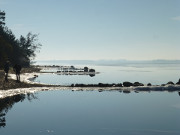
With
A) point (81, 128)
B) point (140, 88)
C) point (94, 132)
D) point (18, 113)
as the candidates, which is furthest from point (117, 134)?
point (140, 88)

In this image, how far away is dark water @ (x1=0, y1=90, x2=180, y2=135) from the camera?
845 inches

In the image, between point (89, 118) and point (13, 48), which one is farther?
point (13, 48)

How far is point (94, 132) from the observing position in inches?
826

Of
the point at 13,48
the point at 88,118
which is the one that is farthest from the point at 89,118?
the point at 13,48

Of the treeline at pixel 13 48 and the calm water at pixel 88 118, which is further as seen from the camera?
the treeline at pixel 13 48

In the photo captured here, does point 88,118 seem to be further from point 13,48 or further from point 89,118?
point 13,48

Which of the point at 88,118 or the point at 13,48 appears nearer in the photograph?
the point at 88,118

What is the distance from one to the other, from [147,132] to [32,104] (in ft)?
54.4

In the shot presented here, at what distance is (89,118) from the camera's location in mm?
26312

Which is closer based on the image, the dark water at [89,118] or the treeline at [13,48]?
the dark water at [89,118]

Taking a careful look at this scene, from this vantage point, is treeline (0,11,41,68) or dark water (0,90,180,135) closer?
dark water (0,90,180,135)

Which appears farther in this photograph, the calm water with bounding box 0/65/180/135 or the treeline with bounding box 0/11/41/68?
the treeline with bounding box 0/11/41/68

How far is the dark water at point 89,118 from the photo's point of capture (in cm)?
2145

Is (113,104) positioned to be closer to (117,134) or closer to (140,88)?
(117,134)
